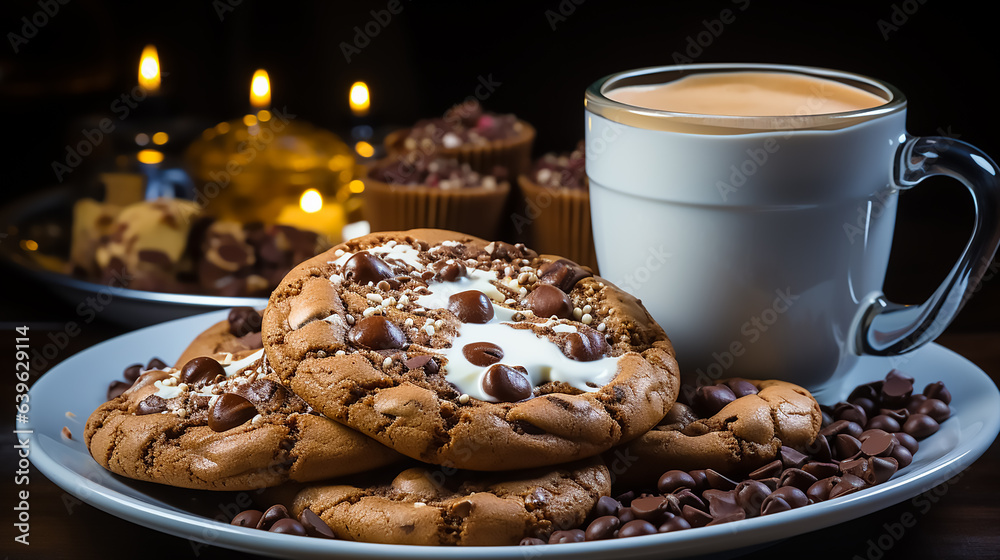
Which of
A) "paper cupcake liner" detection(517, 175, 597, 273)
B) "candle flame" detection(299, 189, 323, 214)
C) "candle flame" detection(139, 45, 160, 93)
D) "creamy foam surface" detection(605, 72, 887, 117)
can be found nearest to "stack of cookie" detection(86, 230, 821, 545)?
"creamy foam surface" detection(605, 72, 887, 117)

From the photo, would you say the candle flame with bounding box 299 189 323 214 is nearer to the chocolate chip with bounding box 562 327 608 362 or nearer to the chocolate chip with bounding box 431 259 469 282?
the chocolate chip with bounding box 431 259 469 282

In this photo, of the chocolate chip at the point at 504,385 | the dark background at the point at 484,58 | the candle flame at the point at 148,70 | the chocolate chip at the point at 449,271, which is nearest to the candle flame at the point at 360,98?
the dark background at the point at 484,58

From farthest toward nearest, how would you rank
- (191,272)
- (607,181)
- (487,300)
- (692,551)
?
1. (191,272)
2. (607,181)
3. (487,300)
4. (692,551)

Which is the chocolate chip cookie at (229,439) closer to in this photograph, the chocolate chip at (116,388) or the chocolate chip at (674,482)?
the chocolate chip at (116,388)

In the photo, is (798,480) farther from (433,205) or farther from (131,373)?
(433,205)

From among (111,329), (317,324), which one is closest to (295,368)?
(317,324)

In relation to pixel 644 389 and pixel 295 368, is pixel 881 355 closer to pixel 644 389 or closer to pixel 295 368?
pixel 644 389

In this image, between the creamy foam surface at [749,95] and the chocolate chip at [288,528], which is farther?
the creamy foam surface at [749,95]
